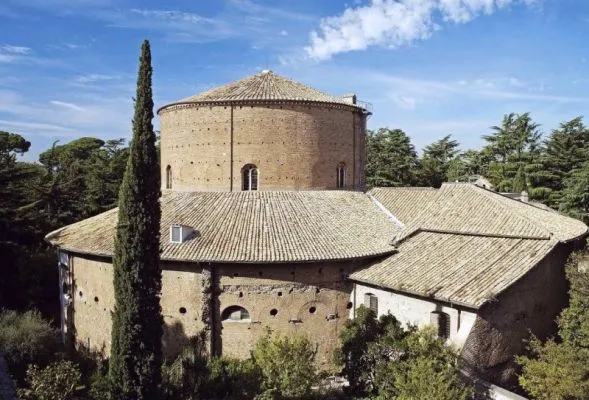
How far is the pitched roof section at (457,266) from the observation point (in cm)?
1641

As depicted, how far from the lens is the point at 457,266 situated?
18109 millimetres

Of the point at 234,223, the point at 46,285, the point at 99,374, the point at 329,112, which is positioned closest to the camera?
the point at 99,374

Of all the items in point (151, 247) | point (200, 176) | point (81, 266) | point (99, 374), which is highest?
point (200, 176)

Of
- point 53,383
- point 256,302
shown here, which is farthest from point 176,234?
point 53,383

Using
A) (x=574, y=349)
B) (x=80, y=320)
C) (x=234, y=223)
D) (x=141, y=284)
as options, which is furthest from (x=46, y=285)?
(x=574, y=349)

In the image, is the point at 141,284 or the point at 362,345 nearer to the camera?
the point at 141,284

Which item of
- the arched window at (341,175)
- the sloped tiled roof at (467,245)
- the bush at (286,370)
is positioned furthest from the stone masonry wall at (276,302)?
the arched window at (341,175)

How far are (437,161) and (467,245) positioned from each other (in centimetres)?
4170

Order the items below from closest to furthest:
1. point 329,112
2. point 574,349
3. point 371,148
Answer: point 574,349 < point 329,112 < point 371,148

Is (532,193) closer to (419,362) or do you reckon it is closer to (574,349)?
(574,349)

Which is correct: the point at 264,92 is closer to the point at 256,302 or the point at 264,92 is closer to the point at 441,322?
the point at 256,302

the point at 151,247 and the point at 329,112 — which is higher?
the point at 329,112

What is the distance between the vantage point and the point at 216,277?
742 inches

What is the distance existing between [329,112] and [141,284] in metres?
12.4
